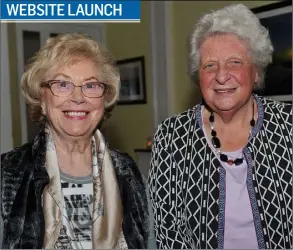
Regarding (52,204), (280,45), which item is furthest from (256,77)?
(280,45)

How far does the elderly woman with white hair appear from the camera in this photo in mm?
1382

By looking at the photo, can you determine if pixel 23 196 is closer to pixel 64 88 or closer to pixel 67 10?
pixel 64 88

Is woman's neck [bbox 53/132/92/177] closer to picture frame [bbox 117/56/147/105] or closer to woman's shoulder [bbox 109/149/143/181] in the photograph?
woman's shoulder [bbox 109/149/143/181]

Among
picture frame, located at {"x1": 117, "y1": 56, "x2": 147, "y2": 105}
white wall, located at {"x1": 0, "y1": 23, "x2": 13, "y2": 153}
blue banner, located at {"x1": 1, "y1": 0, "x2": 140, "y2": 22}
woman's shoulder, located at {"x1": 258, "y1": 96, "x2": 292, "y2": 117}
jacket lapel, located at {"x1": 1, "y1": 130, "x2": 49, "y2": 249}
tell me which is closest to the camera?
jacket lapel, located at {"x1": 1, "y1": 130, "x2": 49, "y2": 249}

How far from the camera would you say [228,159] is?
1.43 m

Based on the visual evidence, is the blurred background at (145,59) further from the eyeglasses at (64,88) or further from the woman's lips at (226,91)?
the eyeglasses at (64,88)

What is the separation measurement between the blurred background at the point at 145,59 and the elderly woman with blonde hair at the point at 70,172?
1.77m

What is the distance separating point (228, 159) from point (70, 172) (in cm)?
52

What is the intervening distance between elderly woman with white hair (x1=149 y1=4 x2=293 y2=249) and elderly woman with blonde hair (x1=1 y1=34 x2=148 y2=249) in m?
0.13

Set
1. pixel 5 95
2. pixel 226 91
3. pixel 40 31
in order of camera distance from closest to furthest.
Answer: pixel 226 91 < pixel 5 95 < pixel 40 31

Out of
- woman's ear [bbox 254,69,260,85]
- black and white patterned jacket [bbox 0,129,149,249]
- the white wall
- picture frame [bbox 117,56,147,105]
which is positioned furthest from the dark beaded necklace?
picture frame [bbox 117,56,147,105]

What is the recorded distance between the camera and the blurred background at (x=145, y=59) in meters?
3.43

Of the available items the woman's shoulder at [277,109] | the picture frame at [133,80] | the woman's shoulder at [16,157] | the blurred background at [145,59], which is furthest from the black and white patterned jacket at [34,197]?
the picture frame at [133,80]

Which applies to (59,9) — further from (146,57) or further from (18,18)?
(146,57)
